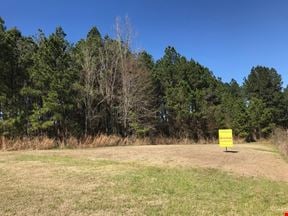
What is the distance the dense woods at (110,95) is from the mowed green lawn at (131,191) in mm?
11637

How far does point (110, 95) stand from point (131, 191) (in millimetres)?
21581

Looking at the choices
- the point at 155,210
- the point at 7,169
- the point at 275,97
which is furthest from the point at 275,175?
the point at 275,97

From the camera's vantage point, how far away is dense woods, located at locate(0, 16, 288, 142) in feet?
70.6

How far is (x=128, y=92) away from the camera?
28906mm

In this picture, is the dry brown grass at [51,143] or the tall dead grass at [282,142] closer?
the tall dead grass at [282,142]

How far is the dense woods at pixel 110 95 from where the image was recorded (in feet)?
70.6

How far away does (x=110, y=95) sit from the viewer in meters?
28.5

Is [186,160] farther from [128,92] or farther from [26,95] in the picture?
[128,92]

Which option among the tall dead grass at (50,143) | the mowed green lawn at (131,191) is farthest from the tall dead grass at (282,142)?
the tall dead grass at (50,143)

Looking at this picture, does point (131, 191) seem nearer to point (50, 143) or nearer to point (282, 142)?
point (50, 143)

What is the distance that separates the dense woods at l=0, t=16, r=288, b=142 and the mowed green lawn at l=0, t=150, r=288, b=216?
1164 cm

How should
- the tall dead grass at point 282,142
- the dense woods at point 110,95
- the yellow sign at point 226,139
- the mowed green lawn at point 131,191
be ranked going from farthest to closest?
the dense woods at point 110,95, the tall dead grass at point 282,142, the yellow sign at point 226,139, the mowed green lawn at point 131,191

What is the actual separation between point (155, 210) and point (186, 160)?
22.5ft

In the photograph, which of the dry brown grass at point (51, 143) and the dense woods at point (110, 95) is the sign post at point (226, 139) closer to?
the dry brown grass at point (51, 143)
